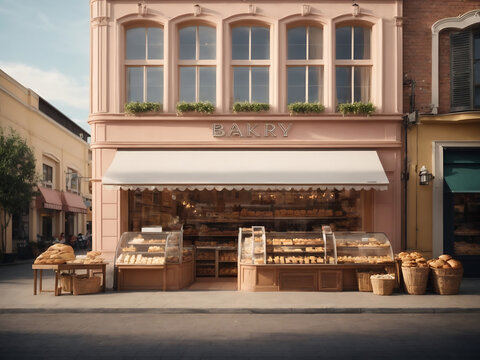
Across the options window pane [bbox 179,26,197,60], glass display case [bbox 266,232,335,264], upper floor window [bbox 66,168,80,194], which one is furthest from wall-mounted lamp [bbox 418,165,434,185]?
upper floor window [bbox 66,168,80,194]

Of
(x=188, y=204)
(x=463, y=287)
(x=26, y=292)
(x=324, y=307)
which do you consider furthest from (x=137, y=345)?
(x=463, y=287)

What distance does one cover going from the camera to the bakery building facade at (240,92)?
1391 cm

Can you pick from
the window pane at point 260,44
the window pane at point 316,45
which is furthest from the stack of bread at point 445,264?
the window pane at point 260,44

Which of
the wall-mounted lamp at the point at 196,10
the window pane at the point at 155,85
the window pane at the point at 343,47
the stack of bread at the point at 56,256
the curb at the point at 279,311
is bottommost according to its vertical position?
the curb at the point at 279,311

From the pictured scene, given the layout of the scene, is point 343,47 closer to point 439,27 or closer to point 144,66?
point 439,27

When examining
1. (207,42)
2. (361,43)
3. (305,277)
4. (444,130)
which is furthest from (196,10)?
(305,277)

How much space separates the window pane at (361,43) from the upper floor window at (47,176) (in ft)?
71.1

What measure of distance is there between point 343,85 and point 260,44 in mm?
2850

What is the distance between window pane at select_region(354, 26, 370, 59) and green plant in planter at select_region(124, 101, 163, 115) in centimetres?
635

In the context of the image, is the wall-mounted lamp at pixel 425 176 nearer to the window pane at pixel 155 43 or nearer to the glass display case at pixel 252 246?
the glass display case at pixel 252 246

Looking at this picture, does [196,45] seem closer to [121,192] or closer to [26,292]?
[121,192]

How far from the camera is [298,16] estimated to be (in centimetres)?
1419

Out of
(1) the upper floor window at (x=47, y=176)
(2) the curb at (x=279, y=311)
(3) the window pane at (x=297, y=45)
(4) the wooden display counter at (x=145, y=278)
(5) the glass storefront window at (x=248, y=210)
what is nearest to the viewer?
(2) the curb at (x=279, y=311)

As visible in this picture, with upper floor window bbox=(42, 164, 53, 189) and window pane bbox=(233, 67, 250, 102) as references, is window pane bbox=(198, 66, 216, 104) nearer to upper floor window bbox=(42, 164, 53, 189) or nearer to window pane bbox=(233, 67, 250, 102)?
window pane bbox=(233, 67, 250, 102)
